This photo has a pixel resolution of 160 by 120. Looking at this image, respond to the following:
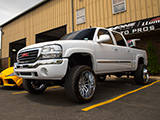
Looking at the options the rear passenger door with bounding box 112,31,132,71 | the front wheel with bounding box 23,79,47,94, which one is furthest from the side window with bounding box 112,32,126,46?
the front wheel with bounding box 23,79,47,94

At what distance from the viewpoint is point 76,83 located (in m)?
2.49

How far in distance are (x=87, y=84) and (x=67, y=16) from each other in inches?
415

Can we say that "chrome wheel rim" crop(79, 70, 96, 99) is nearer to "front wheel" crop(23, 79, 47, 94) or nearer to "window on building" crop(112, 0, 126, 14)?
"front wheel" crop(23, 79, 47, 94)

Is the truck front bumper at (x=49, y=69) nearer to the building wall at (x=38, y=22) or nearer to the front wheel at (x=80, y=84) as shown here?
the front wheel at (x=80, y=84)

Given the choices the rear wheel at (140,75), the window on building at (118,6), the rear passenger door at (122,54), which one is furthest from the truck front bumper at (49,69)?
the window on building at (118,6)

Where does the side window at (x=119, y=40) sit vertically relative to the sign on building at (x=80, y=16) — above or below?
below

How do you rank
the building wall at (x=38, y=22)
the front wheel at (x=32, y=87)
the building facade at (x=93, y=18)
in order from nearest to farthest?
1. the front wheel at (x=32, y=87)
2. the building facade at (x=93, y=18)
3. the building wall at (x=38, y=22)

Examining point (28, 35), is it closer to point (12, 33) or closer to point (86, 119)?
point (12, 33)

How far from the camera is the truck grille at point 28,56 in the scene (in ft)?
8.88

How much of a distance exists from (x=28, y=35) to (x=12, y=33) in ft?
14.3

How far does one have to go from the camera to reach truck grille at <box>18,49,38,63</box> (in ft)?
8.88

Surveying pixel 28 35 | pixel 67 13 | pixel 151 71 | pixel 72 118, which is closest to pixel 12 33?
pixel 28 35

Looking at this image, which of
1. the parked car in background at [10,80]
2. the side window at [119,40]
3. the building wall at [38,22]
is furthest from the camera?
the building wall at [38,22]

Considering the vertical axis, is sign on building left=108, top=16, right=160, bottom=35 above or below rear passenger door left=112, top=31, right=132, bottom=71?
above
